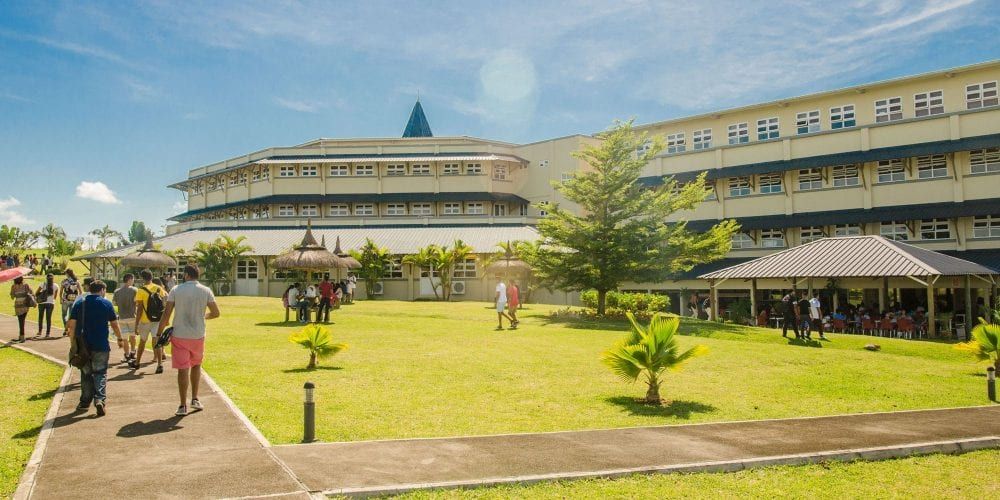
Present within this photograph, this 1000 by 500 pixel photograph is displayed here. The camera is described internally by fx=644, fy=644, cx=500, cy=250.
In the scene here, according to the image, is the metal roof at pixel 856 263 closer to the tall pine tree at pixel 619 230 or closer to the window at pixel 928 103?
the tall pine tree at pixel 619 230

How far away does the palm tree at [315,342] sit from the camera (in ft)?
44.4

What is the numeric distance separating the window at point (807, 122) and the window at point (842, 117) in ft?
2.84

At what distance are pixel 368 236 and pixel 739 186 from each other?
80.7ft

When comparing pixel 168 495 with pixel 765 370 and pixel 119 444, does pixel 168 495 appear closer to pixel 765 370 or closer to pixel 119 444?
pixel 119 444

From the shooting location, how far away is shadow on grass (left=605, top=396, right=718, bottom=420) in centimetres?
1038

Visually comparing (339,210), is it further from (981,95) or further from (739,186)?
(981,95)

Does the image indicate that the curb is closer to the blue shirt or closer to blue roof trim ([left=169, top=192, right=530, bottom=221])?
the blue shirt

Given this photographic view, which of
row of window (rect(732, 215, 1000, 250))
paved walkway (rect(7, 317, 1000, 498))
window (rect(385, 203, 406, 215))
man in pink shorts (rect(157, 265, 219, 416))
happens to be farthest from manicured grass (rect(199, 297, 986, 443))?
window (rect(385, 203, 406, 215))

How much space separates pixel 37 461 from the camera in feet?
22.1

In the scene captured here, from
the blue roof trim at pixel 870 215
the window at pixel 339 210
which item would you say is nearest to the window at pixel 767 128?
the blue roof trim at pixel 870 215

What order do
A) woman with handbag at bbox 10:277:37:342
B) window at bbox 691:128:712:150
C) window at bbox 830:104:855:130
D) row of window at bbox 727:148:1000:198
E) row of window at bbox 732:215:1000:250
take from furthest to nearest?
1. window at bbox 691:128:712:150
2. window at bbox 830:104:855:130
3. row of window at bbox 732:215:1000:250
4. row of window at bbox 727:148:1000:198
5. woman with handbag at bbox 10:277:37:342

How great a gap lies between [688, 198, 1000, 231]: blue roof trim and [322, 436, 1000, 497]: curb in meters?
27.4

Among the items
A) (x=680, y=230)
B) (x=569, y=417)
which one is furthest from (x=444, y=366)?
(x=680, y=230)

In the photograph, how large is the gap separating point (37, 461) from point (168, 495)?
1958mm
